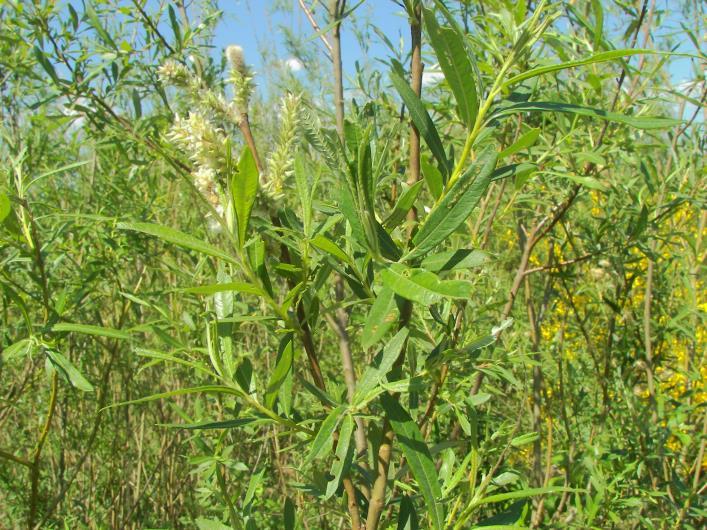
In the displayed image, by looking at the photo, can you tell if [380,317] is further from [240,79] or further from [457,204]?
[240,79]

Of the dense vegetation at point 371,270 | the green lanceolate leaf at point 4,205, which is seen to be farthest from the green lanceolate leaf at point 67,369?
the green lanceolate leaf at point 4,205

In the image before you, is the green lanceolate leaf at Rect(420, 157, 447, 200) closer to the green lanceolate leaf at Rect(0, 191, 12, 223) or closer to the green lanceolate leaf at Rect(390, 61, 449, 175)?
the green lanceolate leaf at Rect(390, 61, 449, 175)

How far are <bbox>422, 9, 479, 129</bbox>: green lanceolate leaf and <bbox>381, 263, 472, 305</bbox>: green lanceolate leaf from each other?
0.57 feet

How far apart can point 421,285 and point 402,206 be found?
0.13 metres

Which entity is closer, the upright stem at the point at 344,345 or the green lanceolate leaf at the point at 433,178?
the green lanceolate leaf at the point at 433,178

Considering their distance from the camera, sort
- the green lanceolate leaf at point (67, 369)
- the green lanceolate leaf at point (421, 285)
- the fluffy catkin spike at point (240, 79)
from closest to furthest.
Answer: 1. the green lanceolate leaf at point (421, 285)
2. the fluffy catkin spike at point (240, 79)
3. the green lanceolate leaf at point (67, 369)

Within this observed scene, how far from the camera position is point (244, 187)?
0.53 m

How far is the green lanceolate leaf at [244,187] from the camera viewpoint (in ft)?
1.69

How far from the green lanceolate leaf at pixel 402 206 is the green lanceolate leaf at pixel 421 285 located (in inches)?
3.2

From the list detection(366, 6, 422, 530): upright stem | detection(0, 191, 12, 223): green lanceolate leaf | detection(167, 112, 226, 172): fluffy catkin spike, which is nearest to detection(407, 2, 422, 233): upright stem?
detection(366, 6, 422, 530): upright stem

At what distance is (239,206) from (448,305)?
1.33 ft

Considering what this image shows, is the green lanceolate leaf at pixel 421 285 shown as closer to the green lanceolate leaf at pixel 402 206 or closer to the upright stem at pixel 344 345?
the green lanceolate leaf at pixel 402 206

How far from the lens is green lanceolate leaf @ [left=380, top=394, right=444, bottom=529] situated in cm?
59

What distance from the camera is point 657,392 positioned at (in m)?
1.77
